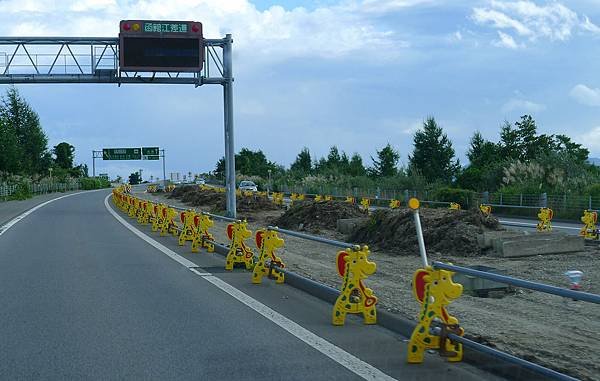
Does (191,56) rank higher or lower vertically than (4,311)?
higher

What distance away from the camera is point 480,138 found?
71.9 m

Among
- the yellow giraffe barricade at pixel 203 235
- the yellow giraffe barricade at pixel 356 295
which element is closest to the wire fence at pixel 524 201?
the yellow giraffe barricade at pixel 203 235

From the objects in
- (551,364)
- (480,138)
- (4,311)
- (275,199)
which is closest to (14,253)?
(4,311)

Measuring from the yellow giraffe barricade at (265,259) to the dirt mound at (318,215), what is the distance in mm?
14241

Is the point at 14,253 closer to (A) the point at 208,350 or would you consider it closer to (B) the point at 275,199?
(A) the point at 208,350

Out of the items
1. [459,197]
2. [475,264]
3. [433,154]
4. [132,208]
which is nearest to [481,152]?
[433,154]

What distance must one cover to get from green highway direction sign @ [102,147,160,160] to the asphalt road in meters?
84.1

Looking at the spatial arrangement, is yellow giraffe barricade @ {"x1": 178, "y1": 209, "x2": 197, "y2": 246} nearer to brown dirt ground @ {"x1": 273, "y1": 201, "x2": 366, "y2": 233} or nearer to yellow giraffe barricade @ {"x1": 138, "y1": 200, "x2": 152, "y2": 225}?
brown dirt ground @ {"x1": 273, "y1": 201, "x2": 366, "y2": 233}

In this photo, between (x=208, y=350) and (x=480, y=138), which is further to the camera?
(x=480, y=138)

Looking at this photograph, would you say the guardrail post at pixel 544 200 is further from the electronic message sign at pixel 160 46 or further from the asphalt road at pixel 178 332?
the asphalt road at pixel 178 332

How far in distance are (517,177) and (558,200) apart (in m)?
7.49

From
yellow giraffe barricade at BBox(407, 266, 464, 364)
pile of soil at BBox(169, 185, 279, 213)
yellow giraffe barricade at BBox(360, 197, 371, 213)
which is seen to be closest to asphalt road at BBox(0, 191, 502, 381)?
yellow giraffe barricade at BBox(407, 266, 464, 364)

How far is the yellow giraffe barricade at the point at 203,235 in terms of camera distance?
18656 mm

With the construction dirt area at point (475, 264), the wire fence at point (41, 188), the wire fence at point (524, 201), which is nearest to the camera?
the construction dirt area at point (475, 264)
